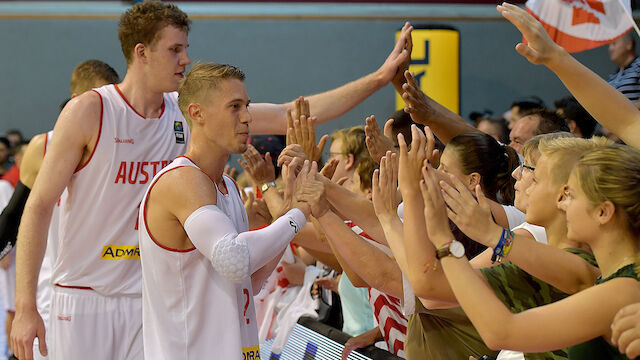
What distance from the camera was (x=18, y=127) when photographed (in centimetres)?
1259

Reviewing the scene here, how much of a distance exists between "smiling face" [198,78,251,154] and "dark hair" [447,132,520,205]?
1142 mm

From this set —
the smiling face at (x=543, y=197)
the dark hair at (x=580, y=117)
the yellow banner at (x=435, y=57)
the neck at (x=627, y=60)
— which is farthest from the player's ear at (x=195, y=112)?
the yellow banner at (x=435, y=57)

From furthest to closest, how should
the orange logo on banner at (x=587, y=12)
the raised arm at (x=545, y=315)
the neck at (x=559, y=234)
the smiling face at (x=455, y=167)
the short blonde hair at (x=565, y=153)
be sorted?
1. the orange logo on banner at (x=587, y=12)
2. the smiling face at (x=455, y=167)
3. the neck at (x=559, y=234)
4. the short blonde hair at (x=565, y=153)
5. the raised arm at (x=545, y=315)

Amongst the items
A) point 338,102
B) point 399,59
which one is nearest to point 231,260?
point 338,102

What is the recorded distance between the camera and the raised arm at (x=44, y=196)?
338 centimetres

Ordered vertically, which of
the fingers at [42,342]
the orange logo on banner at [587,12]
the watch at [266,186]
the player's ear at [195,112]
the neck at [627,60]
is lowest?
the fingers at [42,342]

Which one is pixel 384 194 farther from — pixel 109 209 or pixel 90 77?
pixel 90 77

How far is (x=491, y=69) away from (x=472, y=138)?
9449 mm

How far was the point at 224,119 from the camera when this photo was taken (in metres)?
3.03

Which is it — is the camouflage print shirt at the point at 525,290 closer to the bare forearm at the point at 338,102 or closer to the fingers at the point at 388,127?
the bare forearm at the point at 338,102

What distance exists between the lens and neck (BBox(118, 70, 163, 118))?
373cm

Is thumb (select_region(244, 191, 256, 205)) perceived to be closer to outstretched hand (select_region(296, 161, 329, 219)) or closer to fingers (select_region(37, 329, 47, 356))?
outstretched hand (select_region(296, 161, 329, 219))

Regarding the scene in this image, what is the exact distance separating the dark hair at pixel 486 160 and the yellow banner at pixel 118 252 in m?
1.64

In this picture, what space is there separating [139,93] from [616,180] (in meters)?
2.39
